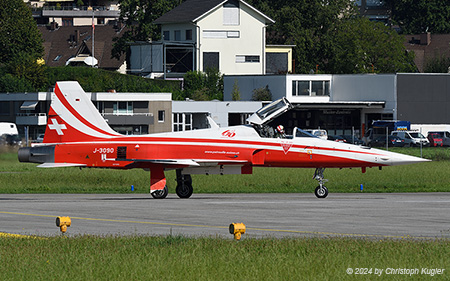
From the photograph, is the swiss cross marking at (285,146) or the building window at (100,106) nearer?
the swiss cross marking at (285,146)

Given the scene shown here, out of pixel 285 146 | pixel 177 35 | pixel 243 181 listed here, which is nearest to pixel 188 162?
pixel 285 146

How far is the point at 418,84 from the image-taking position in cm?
8456

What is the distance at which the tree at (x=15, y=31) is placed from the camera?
10925 cm

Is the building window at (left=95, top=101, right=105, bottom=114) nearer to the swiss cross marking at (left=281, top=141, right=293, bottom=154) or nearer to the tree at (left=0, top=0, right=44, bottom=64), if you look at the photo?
the tree at (left=0, top=0, right=44, bottom=64)

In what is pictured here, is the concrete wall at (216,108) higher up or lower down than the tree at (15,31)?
lower down

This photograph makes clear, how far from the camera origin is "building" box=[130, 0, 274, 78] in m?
103

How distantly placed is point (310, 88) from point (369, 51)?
60.8ft

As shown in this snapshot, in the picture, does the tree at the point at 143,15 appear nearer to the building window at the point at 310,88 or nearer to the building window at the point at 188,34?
the building window at the point at 188,34

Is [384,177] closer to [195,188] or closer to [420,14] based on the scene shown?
[195,188]

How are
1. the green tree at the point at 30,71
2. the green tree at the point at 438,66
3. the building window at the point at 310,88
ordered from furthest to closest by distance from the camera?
the green tree at the point at 438,66 → the green tree at the point at 30,71 → the building window at the point at 310,88

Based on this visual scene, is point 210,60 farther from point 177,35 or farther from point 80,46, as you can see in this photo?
point 80,46

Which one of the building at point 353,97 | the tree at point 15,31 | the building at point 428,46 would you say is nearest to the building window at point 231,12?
the building at point 353,97

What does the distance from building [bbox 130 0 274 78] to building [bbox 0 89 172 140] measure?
21.7m

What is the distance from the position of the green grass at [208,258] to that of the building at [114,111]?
6220 centimetres
